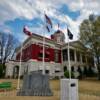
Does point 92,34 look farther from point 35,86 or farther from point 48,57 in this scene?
point 35,86

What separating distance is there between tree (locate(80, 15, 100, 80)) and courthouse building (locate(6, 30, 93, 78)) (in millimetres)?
2716

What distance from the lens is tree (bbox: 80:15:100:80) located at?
3384 centimetres

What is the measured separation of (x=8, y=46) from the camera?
5219cm

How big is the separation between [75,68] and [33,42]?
13.8 metres

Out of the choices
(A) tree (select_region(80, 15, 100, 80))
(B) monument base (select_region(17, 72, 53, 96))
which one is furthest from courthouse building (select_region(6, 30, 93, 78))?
(B) monument base (select_region(17, 72, 53, 96))

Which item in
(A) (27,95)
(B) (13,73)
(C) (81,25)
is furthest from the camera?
(B) (13,73)

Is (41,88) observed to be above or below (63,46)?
below

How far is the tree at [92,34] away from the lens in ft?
111

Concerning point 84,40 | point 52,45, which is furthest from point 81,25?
point 52,45

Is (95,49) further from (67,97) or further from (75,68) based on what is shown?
(67,97)

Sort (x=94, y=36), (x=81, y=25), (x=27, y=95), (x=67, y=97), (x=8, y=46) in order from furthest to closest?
1. (x=8, y=46)
2. (x=81, y=25)
3. (x=94, y=36)
4. (x=27, y=95)
5. (x=67, y=97)

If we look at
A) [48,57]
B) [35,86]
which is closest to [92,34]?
[48,57]

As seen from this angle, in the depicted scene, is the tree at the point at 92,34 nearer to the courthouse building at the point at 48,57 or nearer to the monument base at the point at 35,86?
the courthouse building at the point at 48,57

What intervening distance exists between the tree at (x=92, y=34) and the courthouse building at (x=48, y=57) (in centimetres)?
272
